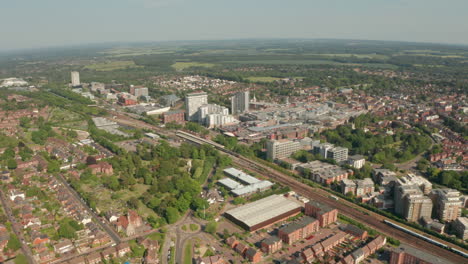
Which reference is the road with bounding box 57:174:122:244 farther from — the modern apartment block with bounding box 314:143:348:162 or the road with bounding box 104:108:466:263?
the modern apartment block with bounding box 314:143:348:162

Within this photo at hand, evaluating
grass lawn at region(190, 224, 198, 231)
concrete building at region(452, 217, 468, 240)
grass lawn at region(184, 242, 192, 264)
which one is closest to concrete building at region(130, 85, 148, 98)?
grass lawn at region(190, 224, 198, 231)

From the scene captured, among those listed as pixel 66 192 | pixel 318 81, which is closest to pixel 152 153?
pixel 66 192

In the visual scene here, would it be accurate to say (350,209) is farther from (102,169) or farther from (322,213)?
(102,169)

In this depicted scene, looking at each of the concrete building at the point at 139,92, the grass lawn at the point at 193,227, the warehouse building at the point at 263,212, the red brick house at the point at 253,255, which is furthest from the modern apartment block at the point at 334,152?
the concrete building at the point at 139,92

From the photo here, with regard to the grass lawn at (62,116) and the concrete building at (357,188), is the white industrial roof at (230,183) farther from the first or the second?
the grass lawn at (62,116)

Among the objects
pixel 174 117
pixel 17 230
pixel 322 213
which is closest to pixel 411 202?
pixel 322 213
